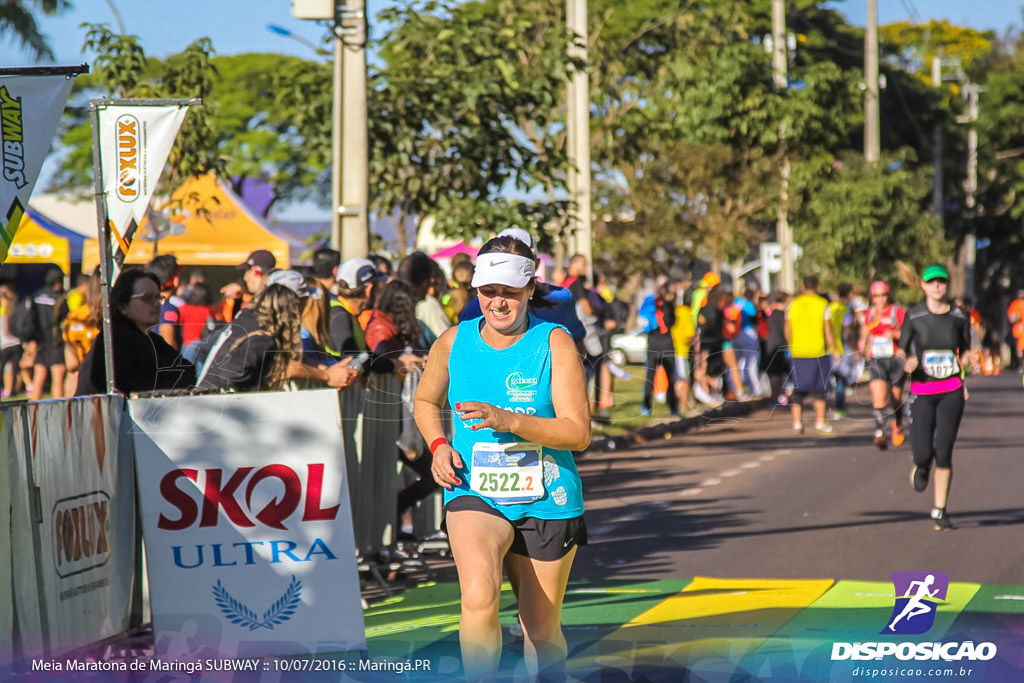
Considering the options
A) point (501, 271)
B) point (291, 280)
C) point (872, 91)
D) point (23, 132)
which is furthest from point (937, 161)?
point (501, 271)

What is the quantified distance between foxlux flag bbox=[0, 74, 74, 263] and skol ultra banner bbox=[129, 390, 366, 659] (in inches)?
42.3

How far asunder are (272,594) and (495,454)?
2.02m

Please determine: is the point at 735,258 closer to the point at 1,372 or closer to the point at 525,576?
the point at 1,372

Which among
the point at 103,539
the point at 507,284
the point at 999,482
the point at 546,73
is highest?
the point at 546,73

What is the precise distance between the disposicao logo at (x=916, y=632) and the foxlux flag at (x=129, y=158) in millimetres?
3879

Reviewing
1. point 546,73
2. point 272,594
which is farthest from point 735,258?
point 272,594

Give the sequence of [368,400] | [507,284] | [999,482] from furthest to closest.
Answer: [999,482] → [368,400] → [507,284]

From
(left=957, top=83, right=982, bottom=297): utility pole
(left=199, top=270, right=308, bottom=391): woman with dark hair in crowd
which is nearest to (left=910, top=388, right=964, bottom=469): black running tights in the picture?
(left=199, top=270, right=308, bottom=391): woman with dark hair in crowd

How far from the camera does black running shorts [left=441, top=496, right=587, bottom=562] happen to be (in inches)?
199

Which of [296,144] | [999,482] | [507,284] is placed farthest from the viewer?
[296,144]

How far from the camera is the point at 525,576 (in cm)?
511

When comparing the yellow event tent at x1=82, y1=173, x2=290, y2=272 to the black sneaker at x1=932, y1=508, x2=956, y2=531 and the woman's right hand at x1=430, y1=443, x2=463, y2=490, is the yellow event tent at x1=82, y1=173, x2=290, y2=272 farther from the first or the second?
the woman's right hand at x1=430, y1=443, x2=463, y2=490

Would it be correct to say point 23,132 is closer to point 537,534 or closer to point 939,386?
point 537,534

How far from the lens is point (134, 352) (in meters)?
7.18
